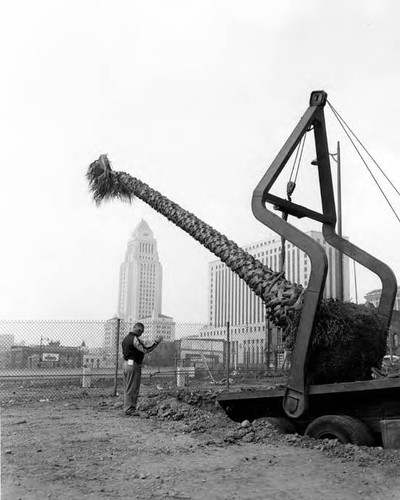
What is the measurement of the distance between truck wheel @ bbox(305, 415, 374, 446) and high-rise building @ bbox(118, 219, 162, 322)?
44795mm

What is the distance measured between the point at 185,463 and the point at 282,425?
239 centimetres

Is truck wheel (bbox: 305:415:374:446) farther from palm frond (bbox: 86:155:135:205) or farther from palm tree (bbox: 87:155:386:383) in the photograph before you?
palm frond (bbox: 86:155:135:205)

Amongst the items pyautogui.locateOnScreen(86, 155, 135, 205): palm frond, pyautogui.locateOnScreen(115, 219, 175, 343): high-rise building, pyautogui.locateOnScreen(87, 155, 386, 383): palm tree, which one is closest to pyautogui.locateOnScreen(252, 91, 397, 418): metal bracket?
pyautogui.locateOnScreen(87, 155, 386, 383): palm tree

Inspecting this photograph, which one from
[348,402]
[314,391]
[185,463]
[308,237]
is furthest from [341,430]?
[308,237]

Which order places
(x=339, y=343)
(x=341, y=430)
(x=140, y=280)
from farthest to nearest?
1. (x=140, y=280)
2. (x=339, y=343)
3. (x=341, y=430)

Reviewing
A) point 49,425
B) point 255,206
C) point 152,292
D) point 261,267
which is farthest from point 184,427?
point 152,292

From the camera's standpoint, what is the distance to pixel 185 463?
18.6 ft

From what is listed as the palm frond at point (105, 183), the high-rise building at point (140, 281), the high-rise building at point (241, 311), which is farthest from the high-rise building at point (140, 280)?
the palm frond at point (105, 183)

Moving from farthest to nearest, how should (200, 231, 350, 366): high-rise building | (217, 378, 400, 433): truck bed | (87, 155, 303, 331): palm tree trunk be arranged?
(200, 231, 350, 366): high-rise building < (87, 155, 303, 331): palm tree trunk < (217, 378, 400, 433): truck bed

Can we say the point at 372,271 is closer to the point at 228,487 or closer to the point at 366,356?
the point at 366,356

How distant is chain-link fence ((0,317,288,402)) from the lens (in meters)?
14.9

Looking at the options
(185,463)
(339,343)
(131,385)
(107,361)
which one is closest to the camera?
(185,463)

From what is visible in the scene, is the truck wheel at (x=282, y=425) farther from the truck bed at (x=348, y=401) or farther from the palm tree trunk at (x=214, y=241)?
the palm tree trunk at (x=214, y=241)

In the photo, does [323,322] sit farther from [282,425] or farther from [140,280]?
[140,280]
